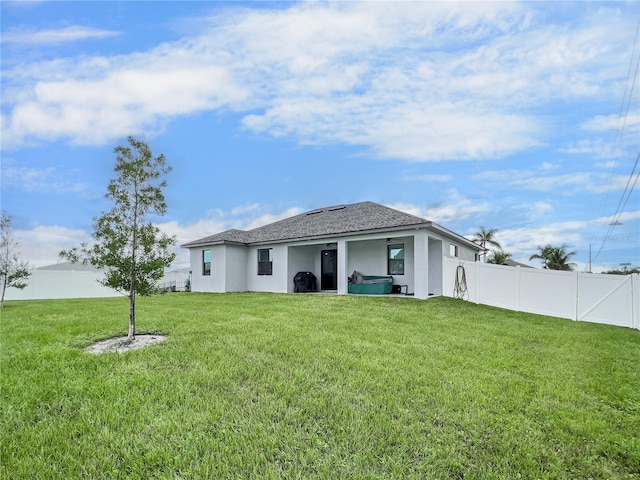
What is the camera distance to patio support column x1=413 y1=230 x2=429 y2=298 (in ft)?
44.0

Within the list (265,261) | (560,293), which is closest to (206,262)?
(265,261)

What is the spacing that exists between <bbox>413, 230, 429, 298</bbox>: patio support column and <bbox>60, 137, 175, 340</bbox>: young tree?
9.43 m

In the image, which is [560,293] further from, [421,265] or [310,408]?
[310,408]

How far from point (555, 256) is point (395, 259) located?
80.5ft

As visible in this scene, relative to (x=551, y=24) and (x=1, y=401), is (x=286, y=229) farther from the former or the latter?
(x=1, y=401)

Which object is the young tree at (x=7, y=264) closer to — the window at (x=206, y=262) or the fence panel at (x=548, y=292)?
the window at (x=206, y=262)

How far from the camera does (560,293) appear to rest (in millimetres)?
12086

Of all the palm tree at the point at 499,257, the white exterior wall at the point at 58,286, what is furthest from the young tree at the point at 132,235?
the palm tree at the point at 499,257

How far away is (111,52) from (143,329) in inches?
255

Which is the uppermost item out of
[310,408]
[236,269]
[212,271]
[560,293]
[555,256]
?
[555,256]

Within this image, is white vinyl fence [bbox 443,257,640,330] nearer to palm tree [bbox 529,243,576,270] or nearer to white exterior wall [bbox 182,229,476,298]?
white exterior wall [bbox 182,229,476,298]

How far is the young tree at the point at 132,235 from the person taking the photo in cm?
637

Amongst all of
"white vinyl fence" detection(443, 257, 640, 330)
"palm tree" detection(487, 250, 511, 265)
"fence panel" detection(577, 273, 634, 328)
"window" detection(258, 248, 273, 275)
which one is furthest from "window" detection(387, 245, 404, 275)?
"palm tree" detection(487, 250, 511, 265)

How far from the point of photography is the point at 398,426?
11.1 ft
